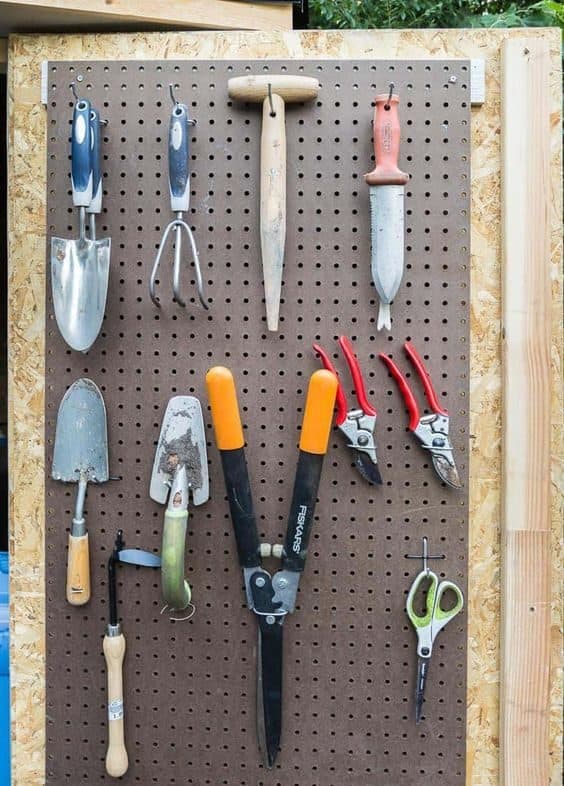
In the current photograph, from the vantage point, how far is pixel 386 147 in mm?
1039

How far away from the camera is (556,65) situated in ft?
3.59

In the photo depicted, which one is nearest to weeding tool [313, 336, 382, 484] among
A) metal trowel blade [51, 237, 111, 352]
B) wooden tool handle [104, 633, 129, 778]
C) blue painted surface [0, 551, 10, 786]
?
metal trowel blade [51, 237, 111, 352]

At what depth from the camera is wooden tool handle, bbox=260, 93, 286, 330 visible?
1.04m

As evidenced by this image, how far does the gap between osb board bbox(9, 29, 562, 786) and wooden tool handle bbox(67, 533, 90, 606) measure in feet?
0.26

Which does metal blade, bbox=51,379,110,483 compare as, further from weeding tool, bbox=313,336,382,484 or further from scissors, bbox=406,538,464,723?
scissors, bbox=406,538,464,723

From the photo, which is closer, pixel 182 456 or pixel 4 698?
pixel 182 456

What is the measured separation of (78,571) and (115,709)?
9.1 inches

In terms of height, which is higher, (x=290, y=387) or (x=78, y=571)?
(x=290, y=387)

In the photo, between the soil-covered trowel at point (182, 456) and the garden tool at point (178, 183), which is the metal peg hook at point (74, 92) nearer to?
the garden tool at point (178, 183)

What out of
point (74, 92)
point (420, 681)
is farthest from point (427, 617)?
point (74, 92)

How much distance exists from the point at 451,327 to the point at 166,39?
66 cm

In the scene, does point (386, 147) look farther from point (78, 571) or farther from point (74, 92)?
point (78, 571)

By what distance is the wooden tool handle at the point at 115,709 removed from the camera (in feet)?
3.58

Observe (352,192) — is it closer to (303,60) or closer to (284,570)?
(303,60)
